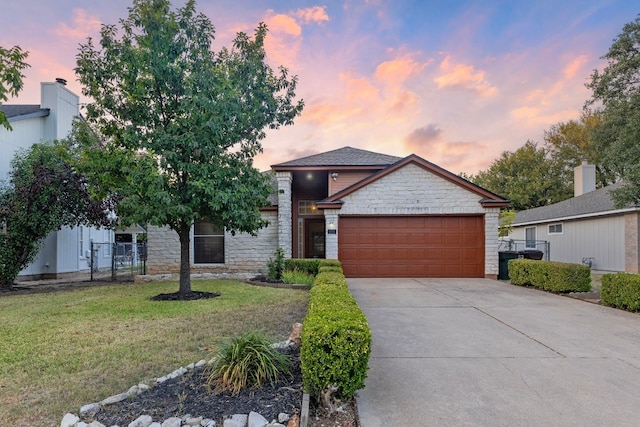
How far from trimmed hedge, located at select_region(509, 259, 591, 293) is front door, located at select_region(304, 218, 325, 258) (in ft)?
26.5

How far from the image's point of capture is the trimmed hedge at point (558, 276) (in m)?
9.23

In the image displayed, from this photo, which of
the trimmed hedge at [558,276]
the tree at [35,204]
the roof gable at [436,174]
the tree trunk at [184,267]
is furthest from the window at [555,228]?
the tree at [35,204]

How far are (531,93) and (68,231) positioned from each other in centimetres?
1979

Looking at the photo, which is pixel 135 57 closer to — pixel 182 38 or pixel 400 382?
pixel 182 38

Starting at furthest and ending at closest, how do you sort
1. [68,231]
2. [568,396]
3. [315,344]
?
[68,231] → [568,396] → [315,344]

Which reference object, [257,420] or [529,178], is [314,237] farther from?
[529,178]

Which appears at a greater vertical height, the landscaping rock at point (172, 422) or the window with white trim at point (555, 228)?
the window with white trim at point (555, 228)

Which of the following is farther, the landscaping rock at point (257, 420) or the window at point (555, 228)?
the window at point (555, 228)

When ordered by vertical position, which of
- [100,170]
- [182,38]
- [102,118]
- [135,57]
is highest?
[182,38]

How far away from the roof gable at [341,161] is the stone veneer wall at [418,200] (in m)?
1.68

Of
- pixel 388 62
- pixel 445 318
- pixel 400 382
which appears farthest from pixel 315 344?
pixel 388 62

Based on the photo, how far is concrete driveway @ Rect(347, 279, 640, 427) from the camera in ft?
10.1

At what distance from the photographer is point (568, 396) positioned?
11.1ft

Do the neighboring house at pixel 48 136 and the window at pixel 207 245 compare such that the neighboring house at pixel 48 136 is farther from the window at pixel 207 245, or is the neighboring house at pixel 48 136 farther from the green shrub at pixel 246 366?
the green shrub at pixel 246 366
